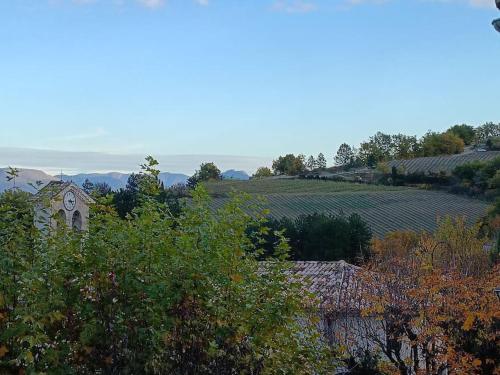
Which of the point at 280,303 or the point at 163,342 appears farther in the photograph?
the point at 280,303

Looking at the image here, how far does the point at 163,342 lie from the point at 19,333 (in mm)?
979

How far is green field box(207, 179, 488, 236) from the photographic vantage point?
1948 inches

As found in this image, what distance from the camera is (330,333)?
38.0 feet

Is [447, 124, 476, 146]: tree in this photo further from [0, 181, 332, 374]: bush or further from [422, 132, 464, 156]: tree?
[0, 181, 332, 374]: bush

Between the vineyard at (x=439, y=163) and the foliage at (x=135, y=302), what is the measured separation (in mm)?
68172

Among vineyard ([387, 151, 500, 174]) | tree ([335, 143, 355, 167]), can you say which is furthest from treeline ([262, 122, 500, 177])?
vineyard ([387, 151, 500, 174])

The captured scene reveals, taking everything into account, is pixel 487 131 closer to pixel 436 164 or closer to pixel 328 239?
pixel 436 164

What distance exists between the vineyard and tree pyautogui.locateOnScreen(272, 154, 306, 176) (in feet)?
71.7

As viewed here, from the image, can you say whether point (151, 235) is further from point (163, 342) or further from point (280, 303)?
point (280, 303)

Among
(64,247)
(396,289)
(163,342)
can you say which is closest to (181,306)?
(163,342)

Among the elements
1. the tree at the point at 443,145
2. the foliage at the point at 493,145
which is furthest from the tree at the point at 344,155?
the foliage at the point at 493,145

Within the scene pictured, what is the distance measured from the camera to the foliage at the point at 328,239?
34.2 m

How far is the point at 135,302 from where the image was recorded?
4.65m

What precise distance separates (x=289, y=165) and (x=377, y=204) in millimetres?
46500
